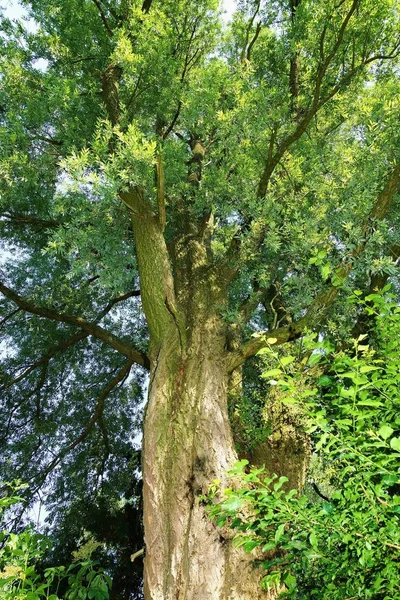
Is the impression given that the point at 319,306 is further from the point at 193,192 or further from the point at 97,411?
the point at 97,411

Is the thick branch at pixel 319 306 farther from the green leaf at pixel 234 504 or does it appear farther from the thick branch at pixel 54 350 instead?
the thick branch at pixel 54 350

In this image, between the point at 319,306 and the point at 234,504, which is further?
the point at 319,306

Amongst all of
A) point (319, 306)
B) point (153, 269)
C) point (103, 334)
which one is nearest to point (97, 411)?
point (103, 334)

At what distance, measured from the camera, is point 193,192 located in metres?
5.68

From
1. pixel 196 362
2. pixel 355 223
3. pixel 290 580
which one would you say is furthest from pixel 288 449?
pixel 290 580

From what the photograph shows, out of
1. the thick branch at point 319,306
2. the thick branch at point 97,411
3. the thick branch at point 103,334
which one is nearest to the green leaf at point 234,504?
the thick branch at point 319,306

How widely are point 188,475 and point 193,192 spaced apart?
12.8 ft

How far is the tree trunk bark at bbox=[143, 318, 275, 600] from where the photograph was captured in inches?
101

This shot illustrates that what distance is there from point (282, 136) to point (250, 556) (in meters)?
4.71

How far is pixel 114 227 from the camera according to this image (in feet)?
15.0

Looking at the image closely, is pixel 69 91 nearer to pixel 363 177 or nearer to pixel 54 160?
pixel 54 160

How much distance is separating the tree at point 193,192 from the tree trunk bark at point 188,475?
1 cm

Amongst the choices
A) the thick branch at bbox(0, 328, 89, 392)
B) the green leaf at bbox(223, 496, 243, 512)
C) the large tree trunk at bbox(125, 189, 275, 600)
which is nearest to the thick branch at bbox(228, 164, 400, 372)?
the large tree trunk at bbox(125, 189, 275, 600)

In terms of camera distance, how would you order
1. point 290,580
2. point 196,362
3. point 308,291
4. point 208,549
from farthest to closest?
point 308,291 < point 196,362 < point 208,549 < point 290,580
